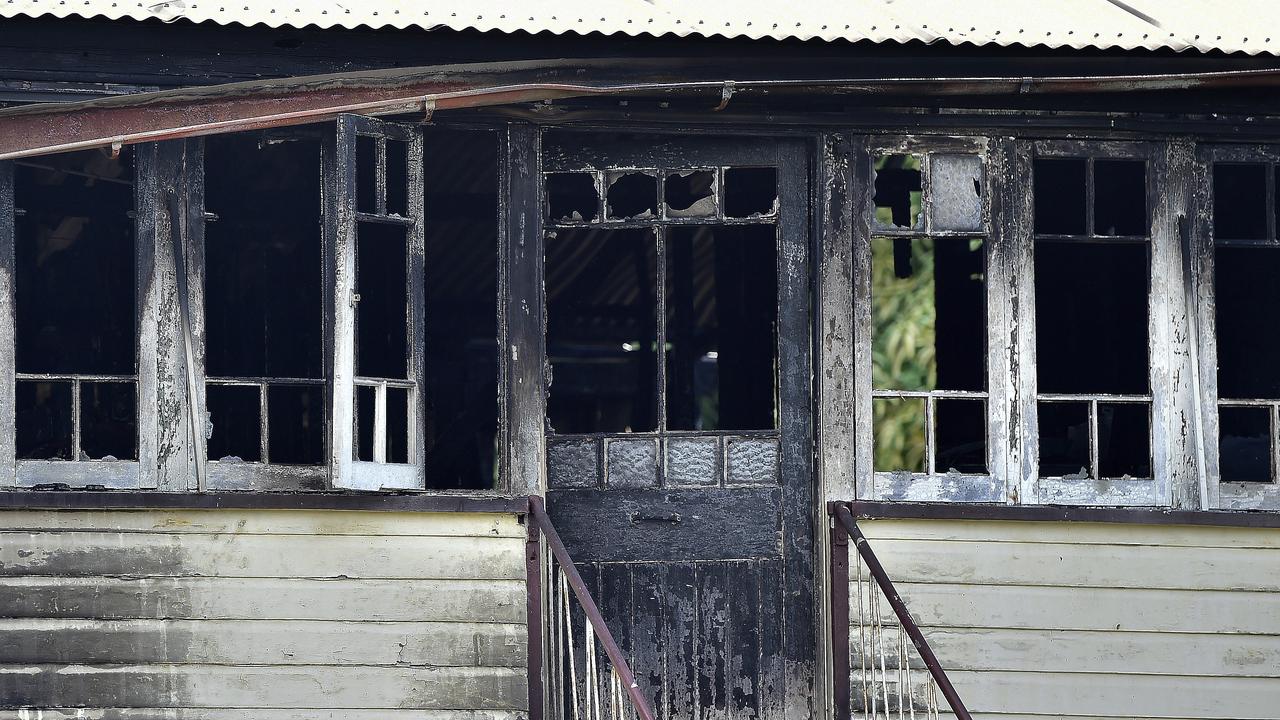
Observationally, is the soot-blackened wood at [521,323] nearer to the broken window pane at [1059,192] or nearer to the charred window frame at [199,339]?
the charred window frame at [199,339]

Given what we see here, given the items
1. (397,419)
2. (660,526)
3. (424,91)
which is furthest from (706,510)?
(424,91)

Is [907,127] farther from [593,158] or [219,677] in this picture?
[219,677]

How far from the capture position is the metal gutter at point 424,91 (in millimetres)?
5660

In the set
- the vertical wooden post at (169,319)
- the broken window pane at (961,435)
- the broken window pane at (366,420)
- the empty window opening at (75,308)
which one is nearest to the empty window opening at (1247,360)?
the broken window pane at (961,435)

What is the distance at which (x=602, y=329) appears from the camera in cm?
1441

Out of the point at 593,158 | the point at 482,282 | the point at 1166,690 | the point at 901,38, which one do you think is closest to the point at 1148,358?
the point at 1166,690

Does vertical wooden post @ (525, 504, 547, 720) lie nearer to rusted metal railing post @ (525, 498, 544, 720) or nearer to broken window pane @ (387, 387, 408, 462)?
rusted metal railing post @ (525, 498, 544, 720)

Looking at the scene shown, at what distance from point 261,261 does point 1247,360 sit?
4.89m

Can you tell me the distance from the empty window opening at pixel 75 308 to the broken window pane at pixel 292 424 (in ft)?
1.88

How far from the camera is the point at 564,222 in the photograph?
667cm

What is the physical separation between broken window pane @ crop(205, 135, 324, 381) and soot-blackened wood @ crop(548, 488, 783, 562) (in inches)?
55.1

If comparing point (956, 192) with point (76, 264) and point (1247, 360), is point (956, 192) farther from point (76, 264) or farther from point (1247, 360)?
point (76, 264)

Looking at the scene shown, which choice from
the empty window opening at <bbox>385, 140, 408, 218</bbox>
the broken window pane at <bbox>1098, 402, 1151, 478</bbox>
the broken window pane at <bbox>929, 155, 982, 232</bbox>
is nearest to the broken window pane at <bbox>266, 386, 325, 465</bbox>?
the empty window opening at <bbox>385, 140, 408, 218</bbox>

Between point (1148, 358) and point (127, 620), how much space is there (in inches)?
180
